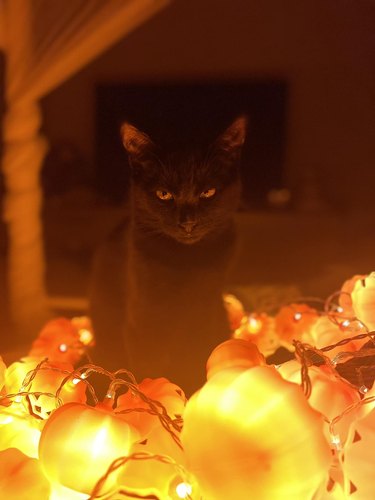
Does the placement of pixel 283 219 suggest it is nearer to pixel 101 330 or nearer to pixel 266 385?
pixel 101 330

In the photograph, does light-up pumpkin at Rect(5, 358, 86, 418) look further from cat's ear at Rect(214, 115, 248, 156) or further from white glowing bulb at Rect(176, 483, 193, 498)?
cat's ear at Rect(214, 115, 248, 156)

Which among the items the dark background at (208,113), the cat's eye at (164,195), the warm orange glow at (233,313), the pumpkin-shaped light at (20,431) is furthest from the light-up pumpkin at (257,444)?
the dark background at (208,113)

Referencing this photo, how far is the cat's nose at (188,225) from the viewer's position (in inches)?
42.5

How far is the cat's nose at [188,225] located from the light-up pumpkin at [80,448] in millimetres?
614

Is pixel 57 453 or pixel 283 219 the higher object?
pixel 57 453

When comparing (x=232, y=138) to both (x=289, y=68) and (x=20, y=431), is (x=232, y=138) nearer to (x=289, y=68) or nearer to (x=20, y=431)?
(x=20, y=431)

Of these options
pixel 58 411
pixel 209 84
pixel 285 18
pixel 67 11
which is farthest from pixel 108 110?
pixel 58 411

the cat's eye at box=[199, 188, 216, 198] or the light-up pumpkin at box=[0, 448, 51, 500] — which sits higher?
the cat's eye at box=[199, 188, 216, 198]

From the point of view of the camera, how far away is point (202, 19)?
2.96 metres

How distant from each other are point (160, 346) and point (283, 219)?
1.84 m

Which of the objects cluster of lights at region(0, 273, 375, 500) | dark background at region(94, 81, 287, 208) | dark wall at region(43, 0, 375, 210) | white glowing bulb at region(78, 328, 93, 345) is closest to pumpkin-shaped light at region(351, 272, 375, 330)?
cluster of lights at region(0, 273, 375, 500)

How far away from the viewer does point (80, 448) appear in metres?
0.48

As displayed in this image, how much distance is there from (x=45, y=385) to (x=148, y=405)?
203 millimetres

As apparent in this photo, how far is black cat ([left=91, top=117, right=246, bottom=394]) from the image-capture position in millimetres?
1098
